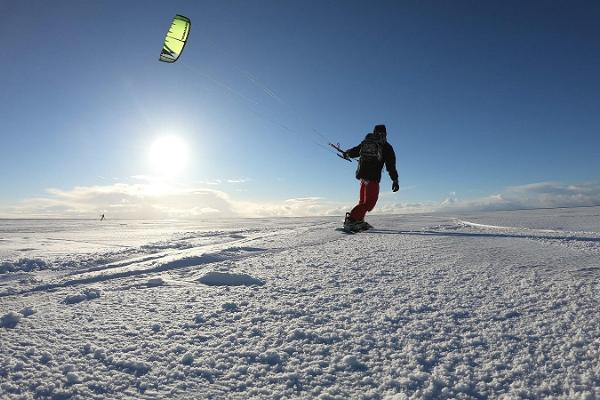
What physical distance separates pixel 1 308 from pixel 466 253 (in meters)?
3.03

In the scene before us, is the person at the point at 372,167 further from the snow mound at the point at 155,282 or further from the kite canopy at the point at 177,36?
the kite canopy at the point at 177,36

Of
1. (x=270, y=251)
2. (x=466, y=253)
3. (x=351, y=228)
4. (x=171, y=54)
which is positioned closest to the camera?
(x=466, y=253)

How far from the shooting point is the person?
241 inches

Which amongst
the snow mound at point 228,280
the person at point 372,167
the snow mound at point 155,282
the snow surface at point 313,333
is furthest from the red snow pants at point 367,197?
the snow mound at point 155,282

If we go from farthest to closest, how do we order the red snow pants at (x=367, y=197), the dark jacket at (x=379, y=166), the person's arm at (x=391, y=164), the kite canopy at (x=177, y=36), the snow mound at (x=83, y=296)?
the kite canopy at (x=177, y=36) < the person's arm at (x=391, y=164) < the dark jacket at (x=379, y=166) < the red snow pants at (x=367, y=197) < the snow mound at (x=83, y=296)

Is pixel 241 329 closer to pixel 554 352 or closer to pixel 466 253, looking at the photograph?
pixel 554 352

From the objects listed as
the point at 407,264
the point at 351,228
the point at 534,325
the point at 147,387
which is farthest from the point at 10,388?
the point at 351,228

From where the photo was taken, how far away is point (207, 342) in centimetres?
119

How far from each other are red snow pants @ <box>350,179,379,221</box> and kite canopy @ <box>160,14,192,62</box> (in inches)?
314

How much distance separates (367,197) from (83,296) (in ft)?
16.5

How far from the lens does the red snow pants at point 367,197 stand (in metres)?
6.02

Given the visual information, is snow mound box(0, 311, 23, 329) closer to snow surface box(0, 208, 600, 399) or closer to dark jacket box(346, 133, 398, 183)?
snow surface box(0, 208, 600, 399)

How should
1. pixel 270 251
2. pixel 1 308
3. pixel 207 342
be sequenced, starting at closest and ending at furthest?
1. pixel 207 342
2. pixel 1 308
3. pixel 270 251

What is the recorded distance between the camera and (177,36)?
11.4 m
